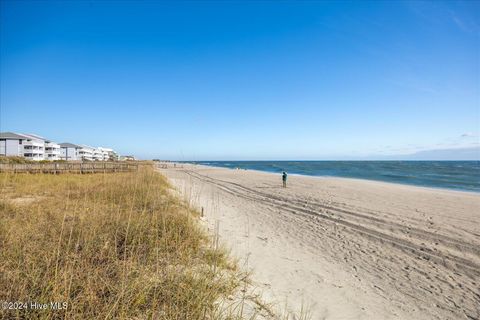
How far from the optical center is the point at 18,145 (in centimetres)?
4953

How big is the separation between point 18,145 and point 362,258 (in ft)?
227

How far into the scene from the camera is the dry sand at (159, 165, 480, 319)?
11.6 ft

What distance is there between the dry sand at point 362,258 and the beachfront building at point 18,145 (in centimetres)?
6001

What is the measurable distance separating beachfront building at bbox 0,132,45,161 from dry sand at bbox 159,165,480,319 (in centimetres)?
6001

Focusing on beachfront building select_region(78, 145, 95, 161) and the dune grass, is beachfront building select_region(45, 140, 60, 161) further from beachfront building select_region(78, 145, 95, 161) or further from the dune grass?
the dune grass

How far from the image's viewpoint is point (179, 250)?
371 cm

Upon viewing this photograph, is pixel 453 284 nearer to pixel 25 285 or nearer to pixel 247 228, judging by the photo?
pixel 247 228

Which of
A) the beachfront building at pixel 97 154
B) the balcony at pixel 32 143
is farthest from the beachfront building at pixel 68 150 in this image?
the balcony at pixel 32 143

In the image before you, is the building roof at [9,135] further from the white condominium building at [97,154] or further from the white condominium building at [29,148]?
the white condominium building at [97,154]

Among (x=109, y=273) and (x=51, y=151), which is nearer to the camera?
(x=109, y=273)

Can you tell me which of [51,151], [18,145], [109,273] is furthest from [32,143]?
[109,273]

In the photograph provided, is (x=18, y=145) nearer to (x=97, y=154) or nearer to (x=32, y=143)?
(x=32, y=143)

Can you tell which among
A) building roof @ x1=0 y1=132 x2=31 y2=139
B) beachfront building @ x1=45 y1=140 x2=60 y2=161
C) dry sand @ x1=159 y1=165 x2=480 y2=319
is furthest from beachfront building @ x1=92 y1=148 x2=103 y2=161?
dry sand @ x1=159 y1=165 x2=480 y2=319

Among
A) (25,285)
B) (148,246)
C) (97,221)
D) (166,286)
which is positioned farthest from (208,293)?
(97,221)
